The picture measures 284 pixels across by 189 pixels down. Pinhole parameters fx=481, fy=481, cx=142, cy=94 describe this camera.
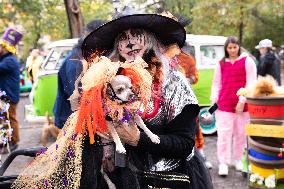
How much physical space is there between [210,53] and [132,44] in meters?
7.05

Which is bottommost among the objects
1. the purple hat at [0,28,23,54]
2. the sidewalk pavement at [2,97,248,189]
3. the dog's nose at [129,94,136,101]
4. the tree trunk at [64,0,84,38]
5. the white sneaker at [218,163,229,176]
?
the sidewalk pavement at [2,97,248,189]

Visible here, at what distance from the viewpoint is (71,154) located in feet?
6.30

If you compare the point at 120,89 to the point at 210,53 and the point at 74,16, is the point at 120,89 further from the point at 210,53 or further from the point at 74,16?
the point at 74,16

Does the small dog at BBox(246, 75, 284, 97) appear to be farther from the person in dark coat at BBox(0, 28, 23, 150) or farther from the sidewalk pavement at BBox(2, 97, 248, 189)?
the person in dark coat at BBox(0, 28, 23, 150)

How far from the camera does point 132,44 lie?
212 cm

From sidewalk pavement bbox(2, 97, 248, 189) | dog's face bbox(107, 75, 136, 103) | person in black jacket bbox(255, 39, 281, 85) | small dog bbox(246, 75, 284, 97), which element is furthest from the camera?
person in black jacket bbox(255, 39, 281, 85)

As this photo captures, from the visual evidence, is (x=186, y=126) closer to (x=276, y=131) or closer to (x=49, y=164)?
(x=49, y=164)

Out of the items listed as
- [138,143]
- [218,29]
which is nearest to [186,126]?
[138,143]

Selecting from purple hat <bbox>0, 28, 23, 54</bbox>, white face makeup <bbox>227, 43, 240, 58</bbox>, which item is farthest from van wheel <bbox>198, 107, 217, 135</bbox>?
purple hat <bbox>0, 28, 23, 54</bbox>

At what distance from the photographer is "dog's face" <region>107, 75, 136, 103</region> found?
1.83 metres

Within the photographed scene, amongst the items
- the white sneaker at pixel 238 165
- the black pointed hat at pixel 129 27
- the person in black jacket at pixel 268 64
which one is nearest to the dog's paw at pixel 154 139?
the black pointed hat at pixel 129 27

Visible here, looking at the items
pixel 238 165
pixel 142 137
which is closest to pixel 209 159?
pixel 238 165

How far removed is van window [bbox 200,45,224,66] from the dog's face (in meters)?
7.25

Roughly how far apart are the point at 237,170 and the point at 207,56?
3525 mm
